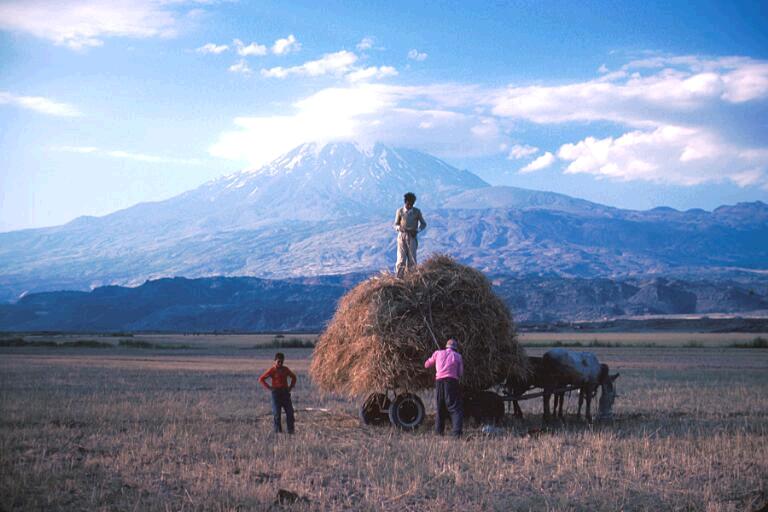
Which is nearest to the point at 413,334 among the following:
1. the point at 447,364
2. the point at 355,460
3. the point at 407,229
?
the point at 447,364

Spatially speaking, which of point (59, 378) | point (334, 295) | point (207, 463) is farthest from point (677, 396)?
point (334, 295)

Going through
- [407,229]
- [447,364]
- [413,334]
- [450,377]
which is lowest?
[450,377]

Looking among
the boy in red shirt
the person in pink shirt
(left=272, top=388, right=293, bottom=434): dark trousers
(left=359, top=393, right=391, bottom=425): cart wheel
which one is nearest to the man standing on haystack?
(left=359, top=393, right=391, bottom=425): cart wheel

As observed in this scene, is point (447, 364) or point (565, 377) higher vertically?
point (447, 364)

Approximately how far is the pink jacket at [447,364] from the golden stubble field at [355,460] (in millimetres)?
1069

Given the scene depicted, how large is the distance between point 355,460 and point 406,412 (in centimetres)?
373

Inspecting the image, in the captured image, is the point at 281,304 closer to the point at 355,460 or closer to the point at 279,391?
the point at 279,391

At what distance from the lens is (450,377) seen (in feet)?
44.0

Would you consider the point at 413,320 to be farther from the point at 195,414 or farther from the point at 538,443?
the point at 195,414

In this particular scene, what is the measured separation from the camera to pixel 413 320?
1439 cm

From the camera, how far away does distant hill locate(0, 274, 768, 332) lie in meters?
131

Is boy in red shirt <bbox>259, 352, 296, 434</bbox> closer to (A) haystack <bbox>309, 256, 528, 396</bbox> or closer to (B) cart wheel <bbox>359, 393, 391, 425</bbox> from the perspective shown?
(A) haystack <bbox>309, 256, 528, 396</bbox>

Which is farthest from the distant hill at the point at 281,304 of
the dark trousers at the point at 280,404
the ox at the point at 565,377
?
the dark trousers at the point at 280,404

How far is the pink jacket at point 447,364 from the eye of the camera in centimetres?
1342
